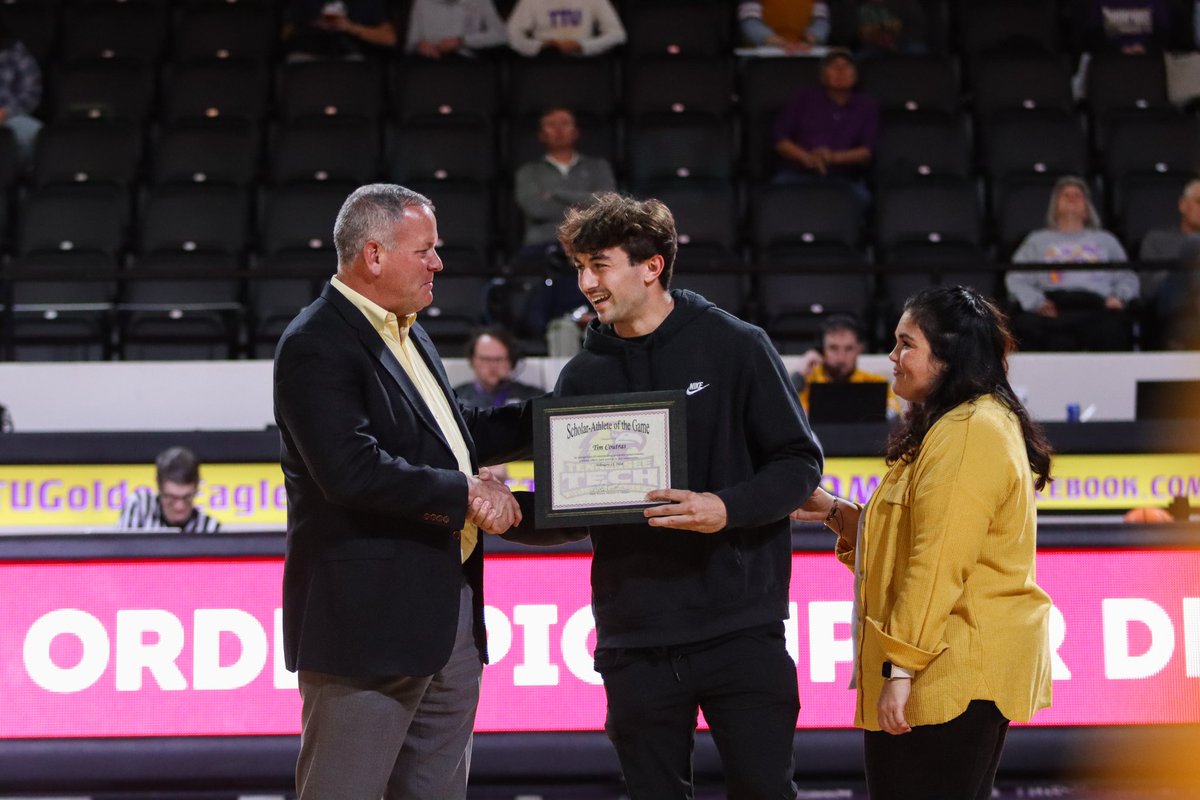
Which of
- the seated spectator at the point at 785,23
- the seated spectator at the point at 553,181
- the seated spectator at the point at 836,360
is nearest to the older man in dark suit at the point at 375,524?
the seated spectator at the point at 836,360

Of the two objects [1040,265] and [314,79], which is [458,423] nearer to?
[1040,265]

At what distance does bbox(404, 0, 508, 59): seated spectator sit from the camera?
37.4 feet

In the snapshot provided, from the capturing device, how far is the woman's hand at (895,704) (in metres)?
3.14

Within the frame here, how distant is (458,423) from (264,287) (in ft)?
19.8

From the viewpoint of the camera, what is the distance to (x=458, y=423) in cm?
362

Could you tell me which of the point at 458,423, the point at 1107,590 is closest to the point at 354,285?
the point at 458,423

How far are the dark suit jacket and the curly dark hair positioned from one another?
53cm

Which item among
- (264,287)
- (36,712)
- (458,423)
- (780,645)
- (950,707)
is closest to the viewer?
(950,707)

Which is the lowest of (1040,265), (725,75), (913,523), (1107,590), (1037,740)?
(1037,740)

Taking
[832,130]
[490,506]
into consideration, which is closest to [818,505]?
[490,506]

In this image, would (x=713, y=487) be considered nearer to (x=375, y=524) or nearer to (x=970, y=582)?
(x=970, y=582)

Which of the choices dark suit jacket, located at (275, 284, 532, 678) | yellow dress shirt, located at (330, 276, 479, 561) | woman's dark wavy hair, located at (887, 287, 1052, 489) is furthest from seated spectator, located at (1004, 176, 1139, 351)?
dark suit jacket, located at (275, 284, 532, 678)

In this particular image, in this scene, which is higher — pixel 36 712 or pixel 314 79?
pixel 314 79

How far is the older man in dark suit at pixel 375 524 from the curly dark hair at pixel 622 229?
368 millimetres
